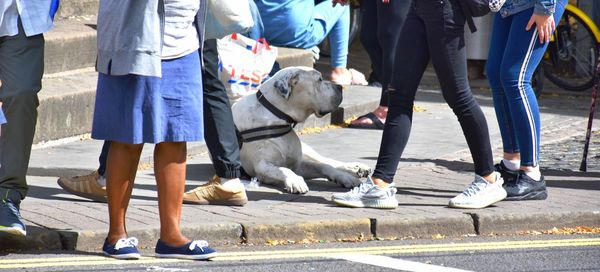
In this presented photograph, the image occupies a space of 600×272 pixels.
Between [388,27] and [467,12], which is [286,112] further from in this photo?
[388,27]

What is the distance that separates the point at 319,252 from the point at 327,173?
1.66 meters

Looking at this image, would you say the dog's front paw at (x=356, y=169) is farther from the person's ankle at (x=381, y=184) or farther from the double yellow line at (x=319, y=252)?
the double yellow line at (x=319, y=252)

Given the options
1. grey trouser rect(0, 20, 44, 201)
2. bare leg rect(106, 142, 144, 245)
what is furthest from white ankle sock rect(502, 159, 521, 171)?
grey trouser rect(0, 20, 44, 201)

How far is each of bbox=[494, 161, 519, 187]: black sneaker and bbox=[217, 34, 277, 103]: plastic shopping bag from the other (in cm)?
168

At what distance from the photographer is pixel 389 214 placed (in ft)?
23.4

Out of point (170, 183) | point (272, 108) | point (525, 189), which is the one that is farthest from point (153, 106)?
point (525, 189)

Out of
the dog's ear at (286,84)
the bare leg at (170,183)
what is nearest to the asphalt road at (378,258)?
the bare leg at (170,183)

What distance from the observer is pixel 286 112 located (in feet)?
26.5

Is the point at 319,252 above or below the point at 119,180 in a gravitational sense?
below

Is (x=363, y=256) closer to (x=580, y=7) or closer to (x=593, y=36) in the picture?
(x=593, y=36)

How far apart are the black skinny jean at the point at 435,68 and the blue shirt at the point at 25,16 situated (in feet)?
6.28

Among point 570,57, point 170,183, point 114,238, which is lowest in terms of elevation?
point 570,57

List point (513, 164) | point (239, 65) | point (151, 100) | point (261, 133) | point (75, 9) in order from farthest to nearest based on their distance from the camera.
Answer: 1. point (75, 9)
2. point (239, 65)
3. point (261, 133)
4. point (513, 164)
5. point (151, 100)

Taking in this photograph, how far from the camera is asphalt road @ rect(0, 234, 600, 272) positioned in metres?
6.06
